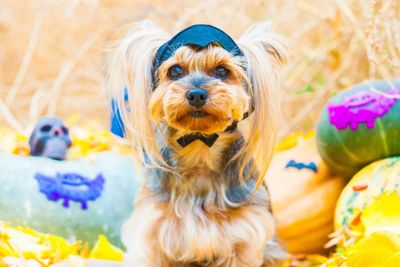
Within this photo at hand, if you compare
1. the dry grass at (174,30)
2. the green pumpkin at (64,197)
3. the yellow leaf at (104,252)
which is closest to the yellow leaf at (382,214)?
the dry grass at (174,30)

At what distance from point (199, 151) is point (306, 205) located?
2.78 ft

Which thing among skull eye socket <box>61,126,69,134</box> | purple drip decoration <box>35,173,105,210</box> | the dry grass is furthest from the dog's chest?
skull eye socket <box>61,126,69,134</box>

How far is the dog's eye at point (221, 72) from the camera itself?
2027 mm

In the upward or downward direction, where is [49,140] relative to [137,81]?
upward

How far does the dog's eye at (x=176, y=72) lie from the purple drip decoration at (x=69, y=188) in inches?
34.8

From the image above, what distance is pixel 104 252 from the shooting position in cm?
249

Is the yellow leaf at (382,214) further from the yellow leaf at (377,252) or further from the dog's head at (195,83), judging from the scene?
the dog's head at (195,83)

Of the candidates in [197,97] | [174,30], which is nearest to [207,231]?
[197,97]

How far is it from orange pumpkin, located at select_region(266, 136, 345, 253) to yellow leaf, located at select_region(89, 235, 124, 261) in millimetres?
739

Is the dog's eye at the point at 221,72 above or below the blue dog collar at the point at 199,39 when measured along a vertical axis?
below

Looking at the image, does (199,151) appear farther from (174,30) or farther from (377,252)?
(174,30)

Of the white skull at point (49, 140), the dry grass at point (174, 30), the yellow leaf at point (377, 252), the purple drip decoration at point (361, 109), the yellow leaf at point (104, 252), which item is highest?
the dry grass at point (174, 30)

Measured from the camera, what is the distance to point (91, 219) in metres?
Result: 2.68

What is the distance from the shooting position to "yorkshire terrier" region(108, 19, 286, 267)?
80.3 inches
